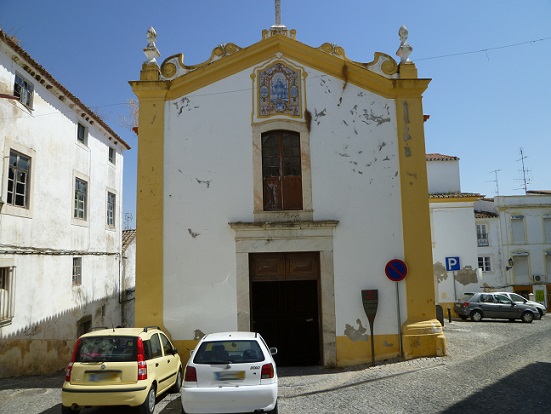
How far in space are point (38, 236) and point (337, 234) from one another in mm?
9604

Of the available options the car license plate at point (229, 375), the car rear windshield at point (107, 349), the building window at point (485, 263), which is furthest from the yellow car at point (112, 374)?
the building window at point (485, 263)

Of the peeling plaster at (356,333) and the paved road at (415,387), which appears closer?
the paved road at (415,387)

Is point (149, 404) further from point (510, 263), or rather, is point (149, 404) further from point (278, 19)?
point (510, 263)

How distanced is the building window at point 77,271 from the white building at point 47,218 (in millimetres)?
39

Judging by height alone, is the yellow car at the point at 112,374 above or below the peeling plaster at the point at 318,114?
below

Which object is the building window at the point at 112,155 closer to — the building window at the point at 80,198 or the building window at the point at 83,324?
A: the building window at the point at 80,198

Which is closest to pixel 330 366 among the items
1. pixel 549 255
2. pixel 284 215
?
pixel 284 215

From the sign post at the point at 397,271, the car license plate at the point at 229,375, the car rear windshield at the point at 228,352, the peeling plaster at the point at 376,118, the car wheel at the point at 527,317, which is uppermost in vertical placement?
the peeling plaster at the point at 376,118

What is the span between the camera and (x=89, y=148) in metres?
18.2

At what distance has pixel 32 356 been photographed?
12961 mm

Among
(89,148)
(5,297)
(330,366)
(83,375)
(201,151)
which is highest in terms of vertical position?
(89,148)

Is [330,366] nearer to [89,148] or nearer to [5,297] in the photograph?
[5,297]

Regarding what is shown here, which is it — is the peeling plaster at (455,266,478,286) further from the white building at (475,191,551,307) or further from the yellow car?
the yellow car

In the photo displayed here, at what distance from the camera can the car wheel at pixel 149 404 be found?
655 centimetres
